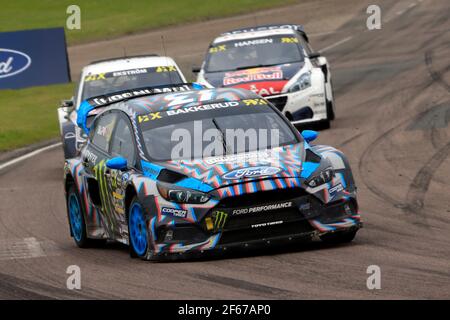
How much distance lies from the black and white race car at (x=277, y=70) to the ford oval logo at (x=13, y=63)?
9246mm

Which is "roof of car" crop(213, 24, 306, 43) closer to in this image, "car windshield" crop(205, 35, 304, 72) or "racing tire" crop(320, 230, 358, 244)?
"car windshield" crop(205, 35, 304, 72)

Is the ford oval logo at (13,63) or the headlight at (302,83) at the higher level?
the headlight at (302,83)

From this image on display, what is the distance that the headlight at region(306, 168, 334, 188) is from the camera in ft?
34.9

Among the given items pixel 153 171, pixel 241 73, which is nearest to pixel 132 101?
pixel 153 171

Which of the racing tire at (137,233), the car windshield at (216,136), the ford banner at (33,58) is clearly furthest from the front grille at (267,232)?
the ford banner at (33,58)

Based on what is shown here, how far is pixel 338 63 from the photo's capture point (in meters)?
31.8

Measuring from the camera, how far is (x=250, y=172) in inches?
415

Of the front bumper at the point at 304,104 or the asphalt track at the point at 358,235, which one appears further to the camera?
the front bumper at the point at 304,104

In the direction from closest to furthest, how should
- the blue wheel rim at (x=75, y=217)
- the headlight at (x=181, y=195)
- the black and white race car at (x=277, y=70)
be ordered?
the headlight at (x=181, y=195), the blue wheel rim at (x=75, y=217), the black and white race car at (x=277, y=70)

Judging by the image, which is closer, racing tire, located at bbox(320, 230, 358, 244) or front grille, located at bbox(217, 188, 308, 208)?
front grille, located at bbox(217, 188, 308, 208)

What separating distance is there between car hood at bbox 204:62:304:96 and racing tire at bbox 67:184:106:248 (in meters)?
7.57

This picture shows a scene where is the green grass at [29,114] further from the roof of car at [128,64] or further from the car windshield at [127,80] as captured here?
the car windshield at [127,80]

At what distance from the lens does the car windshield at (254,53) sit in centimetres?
2156

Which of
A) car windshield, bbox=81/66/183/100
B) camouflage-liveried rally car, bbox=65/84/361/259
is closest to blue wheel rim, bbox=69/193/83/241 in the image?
camouflage-liveried rally car, bbox=65/84/361/259
